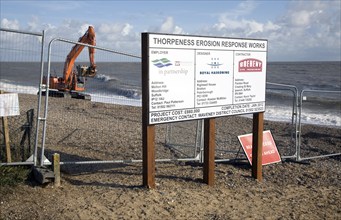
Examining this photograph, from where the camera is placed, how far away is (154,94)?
6246 mm

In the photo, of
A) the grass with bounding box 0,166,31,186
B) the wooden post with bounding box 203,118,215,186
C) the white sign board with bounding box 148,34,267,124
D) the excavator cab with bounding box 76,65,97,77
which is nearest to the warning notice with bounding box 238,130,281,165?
the white sign board with bounding box 148,34,267,124

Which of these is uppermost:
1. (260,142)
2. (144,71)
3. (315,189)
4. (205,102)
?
(144,71)

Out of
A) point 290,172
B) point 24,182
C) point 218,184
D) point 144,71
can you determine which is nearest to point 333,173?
point 290,172

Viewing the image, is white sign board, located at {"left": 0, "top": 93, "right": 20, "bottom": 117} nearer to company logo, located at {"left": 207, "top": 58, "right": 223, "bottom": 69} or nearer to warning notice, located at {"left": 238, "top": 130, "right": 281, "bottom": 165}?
company logo, located at {"left": 207, "top": 58, "right": 223, "bottom": 69}

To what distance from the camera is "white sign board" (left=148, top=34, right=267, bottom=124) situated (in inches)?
247

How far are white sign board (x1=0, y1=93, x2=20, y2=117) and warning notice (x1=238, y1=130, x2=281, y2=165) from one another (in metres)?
4.38

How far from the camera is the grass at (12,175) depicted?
617 cm

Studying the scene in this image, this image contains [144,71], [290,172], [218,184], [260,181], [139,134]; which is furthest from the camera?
[139,134]

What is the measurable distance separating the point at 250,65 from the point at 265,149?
2.24 meters

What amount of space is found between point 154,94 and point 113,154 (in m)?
3.37

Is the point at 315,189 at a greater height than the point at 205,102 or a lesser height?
lesser

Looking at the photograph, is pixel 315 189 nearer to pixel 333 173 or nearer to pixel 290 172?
pixel 290 172

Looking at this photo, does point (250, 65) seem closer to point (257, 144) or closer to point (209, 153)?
point (257, 144)

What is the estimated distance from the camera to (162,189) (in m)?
6.82
